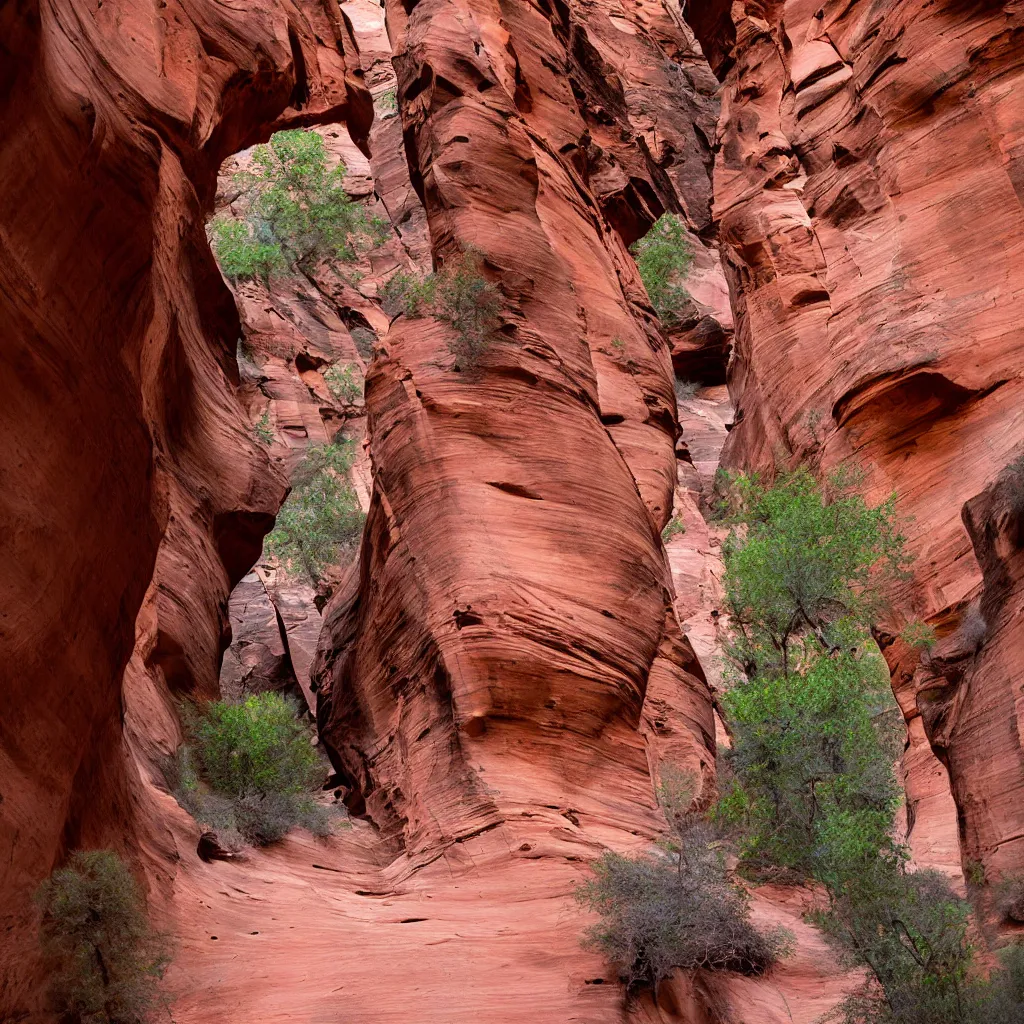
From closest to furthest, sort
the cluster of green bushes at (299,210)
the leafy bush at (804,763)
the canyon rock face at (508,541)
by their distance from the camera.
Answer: the canyon rock face at (508,541) < the leafy bush at (804,763) < the cluster of green bushes at (299,210)

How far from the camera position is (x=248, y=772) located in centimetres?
1705

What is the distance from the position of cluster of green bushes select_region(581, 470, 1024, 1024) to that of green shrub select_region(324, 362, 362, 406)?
10886 mm

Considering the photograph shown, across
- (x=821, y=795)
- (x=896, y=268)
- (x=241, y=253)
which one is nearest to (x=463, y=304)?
(x=821, y=795)

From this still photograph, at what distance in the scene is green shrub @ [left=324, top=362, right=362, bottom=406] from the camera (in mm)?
34062

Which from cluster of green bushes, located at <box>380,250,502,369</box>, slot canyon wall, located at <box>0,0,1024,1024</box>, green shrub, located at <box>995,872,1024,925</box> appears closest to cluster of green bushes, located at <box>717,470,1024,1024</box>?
green shrub, located at <box>995,872,1024,925</box>

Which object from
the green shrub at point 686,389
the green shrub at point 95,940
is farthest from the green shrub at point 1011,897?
the green shrub at point 686,389

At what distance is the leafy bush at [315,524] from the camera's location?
1117 inches

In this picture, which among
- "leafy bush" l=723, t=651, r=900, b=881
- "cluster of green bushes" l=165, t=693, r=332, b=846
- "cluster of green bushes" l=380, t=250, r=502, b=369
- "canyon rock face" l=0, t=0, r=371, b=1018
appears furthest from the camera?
"cluster of green bushes" l=380, t=250, r=502, b=369

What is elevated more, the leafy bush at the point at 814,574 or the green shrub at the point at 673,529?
the green shrub at the point at 673,529

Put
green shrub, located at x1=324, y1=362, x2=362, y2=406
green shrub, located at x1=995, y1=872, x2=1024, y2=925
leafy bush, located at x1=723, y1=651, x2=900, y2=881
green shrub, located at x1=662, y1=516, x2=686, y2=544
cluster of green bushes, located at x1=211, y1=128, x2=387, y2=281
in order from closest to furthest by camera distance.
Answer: green shrub, located at x1=995, y1=872, x2=1024, y2=925 < leafy bush, located at x1=723, y1=651, x2=900, y2=881 < green shrub, located at x1=662, y1=516, x2=686, y2=544 < green shrub, located at x1=324, y1=362, x2=362, y2=406 < cluster of green bushes, located at x1=211, y1=128, x2=387, y2=281

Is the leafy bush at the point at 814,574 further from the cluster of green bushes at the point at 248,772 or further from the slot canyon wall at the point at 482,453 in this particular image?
the cluster of green bushes at the point at 248,772

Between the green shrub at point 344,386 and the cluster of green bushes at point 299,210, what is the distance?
3998 millimetres

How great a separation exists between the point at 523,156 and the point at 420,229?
13824 millimetres

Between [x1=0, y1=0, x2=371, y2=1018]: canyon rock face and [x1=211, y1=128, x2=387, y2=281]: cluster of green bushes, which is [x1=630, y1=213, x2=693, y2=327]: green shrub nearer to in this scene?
[x1=211, y1=128, x2=387, y2=281]: cluster of green bushes
